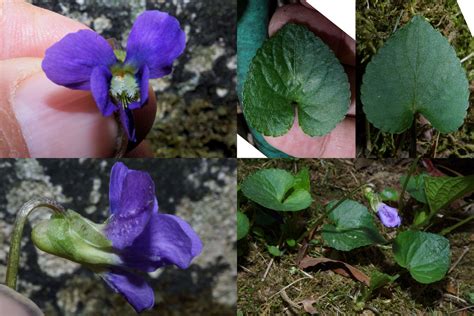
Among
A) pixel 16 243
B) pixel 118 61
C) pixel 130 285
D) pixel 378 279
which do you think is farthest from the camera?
pixel 378 279

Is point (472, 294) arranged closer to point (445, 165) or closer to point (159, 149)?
point (445, 165)

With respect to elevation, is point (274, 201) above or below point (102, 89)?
below

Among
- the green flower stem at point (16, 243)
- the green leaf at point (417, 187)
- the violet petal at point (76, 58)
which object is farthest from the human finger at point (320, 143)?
the green flower stem at point (16, 243)

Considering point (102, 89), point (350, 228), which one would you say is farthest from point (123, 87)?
point (350, 228)

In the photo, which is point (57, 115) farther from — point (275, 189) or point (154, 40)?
point (275, 189)

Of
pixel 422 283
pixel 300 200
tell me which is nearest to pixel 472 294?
pixel 422 283

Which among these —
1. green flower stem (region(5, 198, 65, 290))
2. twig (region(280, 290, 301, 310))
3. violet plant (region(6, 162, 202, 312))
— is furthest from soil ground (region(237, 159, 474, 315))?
green flower stem (region(5, 198, 65, 290))
